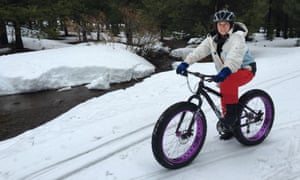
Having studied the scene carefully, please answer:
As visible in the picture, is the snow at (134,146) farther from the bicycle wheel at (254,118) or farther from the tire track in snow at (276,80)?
the bicycle wheel at (254,118)

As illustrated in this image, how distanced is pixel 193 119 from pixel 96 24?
12.7 metres

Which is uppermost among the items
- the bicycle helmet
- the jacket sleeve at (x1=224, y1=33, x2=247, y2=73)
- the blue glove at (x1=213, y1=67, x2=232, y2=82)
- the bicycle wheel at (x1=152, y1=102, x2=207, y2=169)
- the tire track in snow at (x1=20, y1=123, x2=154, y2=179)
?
the bicycle helmet

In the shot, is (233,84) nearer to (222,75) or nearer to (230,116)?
(230,116)

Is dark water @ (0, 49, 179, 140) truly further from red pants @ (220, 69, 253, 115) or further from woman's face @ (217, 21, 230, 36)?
woman's face @ (217, 21, 230, 36)

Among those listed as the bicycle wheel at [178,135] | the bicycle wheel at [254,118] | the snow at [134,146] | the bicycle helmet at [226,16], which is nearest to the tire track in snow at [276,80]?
the snow at [134,146]

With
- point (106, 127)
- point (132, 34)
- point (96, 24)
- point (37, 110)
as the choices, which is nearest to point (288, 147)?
point (106, 127)

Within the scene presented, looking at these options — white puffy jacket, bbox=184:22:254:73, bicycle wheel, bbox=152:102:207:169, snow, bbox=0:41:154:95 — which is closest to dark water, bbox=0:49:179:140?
snow, bbox=0:41:154:95

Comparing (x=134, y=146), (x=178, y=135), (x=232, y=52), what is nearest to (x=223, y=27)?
(x=232, y=52)

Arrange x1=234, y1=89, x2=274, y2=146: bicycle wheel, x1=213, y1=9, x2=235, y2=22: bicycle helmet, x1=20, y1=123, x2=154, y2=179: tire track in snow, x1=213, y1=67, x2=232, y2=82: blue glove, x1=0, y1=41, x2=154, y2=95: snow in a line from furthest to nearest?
x1=0, y1=41, x2=154, y2=95: snow
x1=234, y1=89, x2=274, y2=146: bicycle wheel
x1=20, y1=123, x2=154, y2=179: tire track in snow
x1=213, y1=9, x2=235, y2=22: bicycle helmet
x1=213, y1=67, x2=232, y2=82: blue glove

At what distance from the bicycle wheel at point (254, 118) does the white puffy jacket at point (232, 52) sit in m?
0.50

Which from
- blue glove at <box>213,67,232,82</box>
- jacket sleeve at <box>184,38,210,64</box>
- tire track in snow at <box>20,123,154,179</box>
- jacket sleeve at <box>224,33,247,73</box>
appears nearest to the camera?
blue glove at <box>213,67,232,82</box>

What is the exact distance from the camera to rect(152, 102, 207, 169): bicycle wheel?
11.0 ft

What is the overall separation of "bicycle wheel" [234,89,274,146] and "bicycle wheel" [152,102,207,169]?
596 millimetres

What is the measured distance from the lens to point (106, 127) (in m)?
5.16
